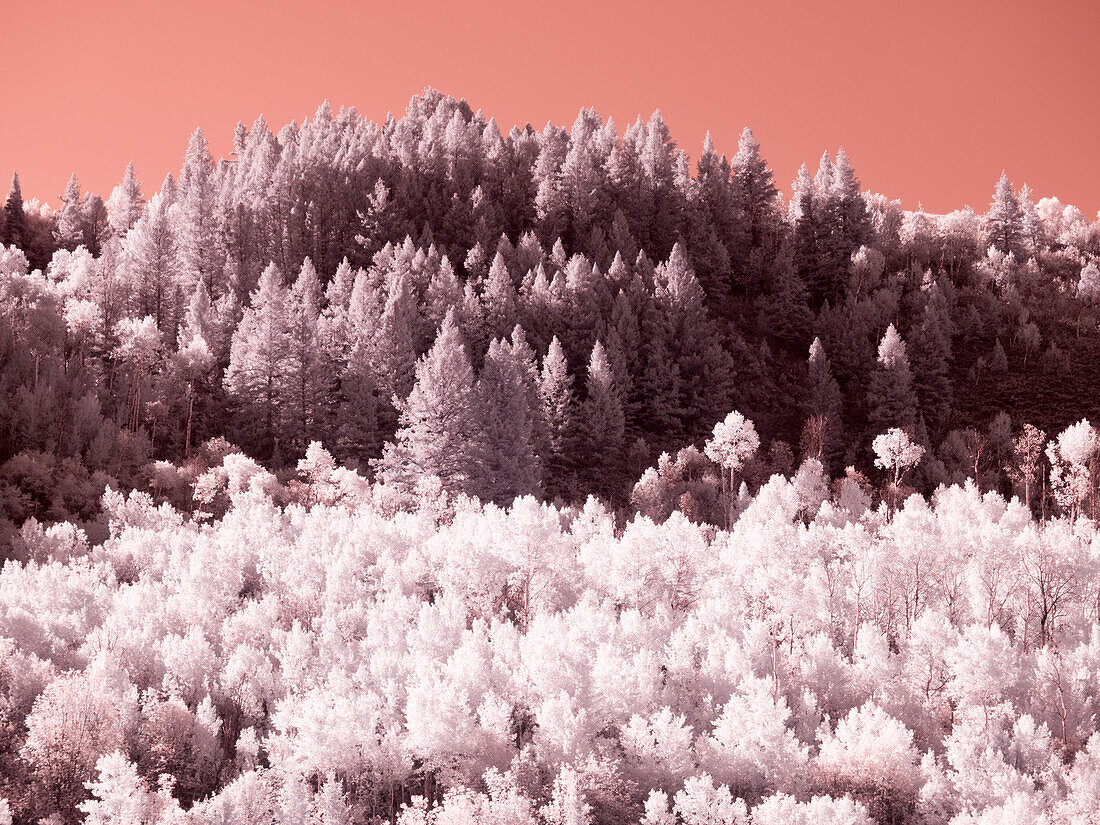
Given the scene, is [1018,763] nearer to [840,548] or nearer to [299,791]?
[840,548]

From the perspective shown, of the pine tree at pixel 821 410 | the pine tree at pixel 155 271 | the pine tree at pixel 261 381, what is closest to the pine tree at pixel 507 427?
the pine tree at pixel 261 381

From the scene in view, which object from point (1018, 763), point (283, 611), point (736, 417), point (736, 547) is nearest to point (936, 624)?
point (1018, 763)

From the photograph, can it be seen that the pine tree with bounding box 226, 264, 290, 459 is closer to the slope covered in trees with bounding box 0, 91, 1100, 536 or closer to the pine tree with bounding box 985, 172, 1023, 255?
the slope covered in trees with bounding box 0, 91, 1100, 536

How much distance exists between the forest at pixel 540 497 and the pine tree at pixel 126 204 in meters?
0.72

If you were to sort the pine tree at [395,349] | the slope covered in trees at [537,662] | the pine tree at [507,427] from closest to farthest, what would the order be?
→ the slope covered in trees at [537,662] < the pine tree at [507,427] < the pine tree at [395,349]

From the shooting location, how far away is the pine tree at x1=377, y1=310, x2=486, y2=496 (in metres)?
78.1

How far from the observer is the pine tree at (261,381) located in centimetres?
8400

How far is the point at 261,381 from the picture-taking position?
84.6 m

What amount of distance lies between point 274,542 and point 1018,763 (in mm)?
48978

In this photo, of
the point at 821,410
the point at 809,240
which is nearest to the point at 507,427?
the point at 821,410

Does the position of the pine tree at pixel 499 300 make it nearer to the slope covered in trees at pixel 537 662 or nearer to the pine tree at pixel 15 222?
the slope covered in trees at pixel 537 662

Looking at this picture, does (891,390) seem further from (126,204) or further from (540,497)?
(126,204)

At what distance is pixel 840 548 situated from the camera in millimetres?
69312

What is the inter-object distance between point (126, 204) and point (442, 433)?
73.4m
